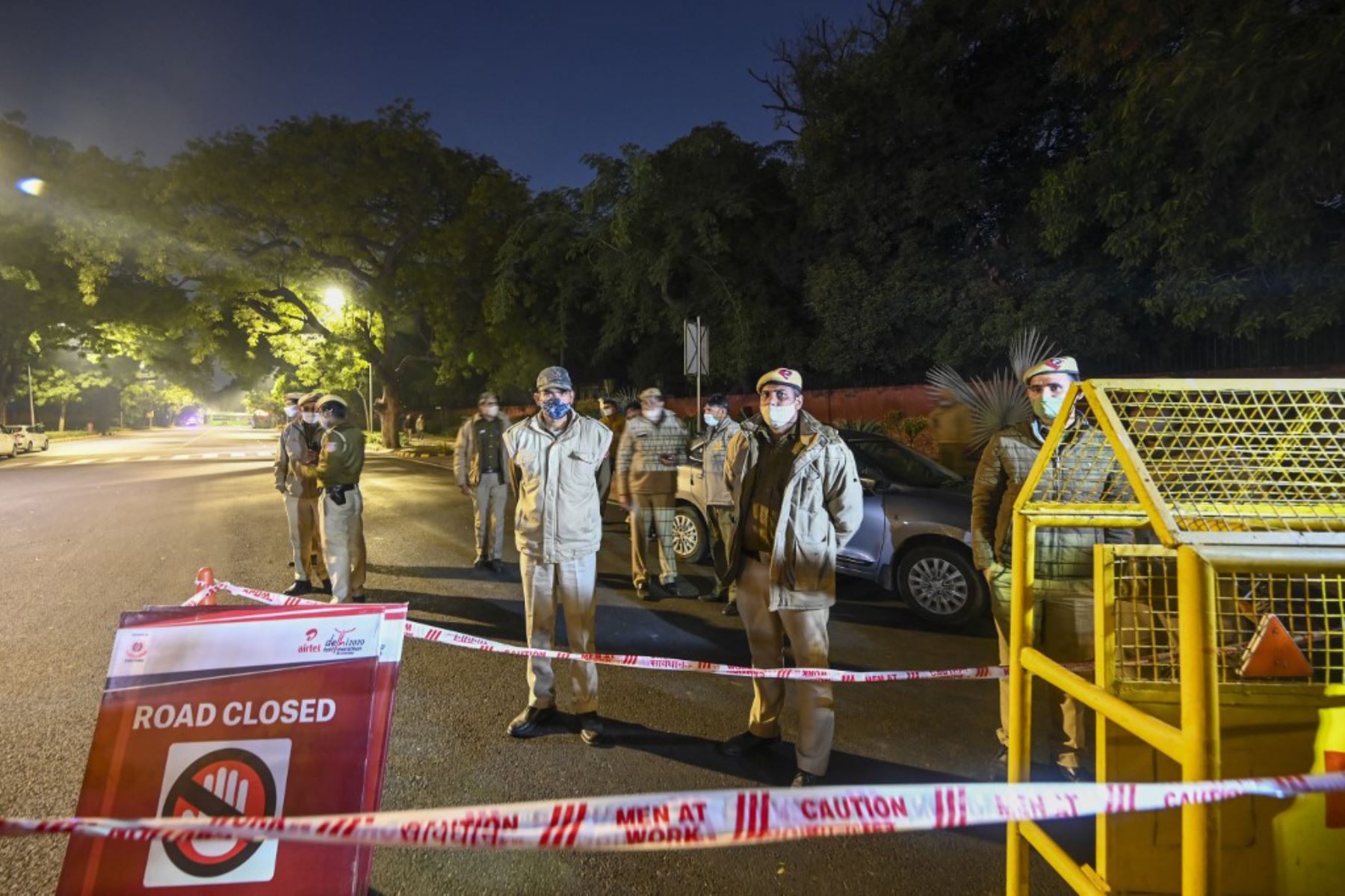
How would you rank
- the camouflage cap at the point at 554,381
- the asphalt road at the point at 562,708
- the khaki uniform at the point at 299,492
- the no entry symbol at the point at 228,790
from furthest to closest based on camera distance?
the khaki uniform at the point at 299,492 < the camouflage cap at the point at 554,381 < the asphalt road at the point at 562,708 < the no entry symbol at the point at 228,790

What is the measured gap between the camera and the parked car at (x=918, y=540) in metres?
5.44

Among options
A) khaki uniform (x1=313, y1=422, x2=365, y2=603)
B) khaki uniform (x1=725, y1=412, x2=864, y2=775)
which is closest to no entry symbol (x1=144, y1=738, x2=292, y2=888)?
khaki uniform (x1=725, y1=412, x2=864, y2=775)

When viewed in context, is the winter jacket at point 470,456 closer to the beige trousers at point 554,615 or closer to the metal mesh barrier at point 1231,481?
the beige trousers at point 554,615

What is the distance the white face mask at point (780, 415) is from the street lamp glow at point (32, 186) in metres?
34.0

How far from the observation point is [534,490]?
3.93 meters

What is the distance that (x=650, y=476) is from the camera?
696cm

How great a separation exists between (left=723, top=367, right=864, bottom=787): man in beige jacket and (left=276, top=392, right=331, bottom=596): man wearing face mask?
4.69m

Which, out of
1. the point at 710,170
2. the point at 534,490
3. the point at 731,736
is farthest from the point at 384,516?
the point at 710,170

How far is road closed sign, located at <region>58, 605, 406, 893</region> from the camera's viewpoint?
78.2 inches

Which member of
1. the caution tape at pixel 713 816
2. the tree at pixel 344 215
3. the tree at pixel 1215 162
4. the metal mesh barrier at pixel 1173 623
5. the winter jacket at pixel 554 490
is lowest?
the caution tape at pixel 713 816

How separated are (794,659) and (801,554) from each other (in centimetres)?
55

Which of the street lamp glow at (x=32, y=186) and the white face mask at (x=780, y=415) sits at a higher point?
the street lamp glow at (x=32, y=186)

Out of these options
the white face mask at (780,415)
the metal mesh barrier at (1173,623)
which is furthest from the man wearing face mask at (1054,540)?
the white face mask at (780,415)

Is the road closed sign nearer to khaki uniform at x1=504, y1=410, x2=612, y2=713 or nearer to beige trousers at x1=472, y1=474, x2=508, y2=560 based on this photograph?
khaki uniform at x1=504, y1=410, x2=612, y2=713
